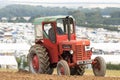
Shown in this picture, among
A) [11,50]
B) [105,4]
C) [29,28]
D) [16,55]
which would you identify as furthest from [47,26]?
[105,4]

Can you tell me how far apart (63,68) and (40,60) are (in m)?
1.25

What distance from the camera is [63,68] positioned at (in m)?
17.8

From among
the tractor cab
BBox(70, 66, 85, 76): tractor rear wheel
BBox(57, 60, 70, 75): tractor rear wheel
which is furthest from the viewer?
BBox(70, 66, 85, 76): tractor rear wheel

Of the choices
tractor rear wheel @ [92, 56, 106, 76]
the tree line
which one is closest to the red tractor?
tractor rear wheel @ [92, 56, 106, 76]

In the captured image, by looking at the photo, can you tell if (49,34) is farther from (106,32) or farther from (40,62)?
(106,32)

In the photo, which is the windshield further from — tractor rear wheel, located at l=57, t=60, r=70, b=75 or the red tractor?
tractor rear wheel, located at l=57, t=60, r=70, b=75

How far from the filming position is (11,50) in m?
36.0

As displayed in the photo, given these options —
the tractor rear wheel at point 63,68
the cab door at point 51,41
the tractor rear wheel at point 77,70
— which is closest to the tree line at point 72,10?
the tractor rear wheel at point 77,70

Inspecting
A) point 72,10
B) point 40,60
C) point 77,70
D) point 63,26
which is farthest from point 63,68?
point 72,10

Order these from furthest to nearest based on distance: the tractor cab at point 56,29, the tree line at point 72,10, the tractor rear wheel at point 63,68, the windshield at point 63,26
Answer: the tree line at point 72,10, the windshield at point 63,26, the tractor cab at point 56,29, the tractor rear wheel at point 63,68

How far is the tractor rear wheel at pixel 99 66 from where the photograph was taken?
18266 millimetres

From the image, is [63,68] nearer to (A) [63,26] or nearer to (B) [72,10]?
(A) [63,26]

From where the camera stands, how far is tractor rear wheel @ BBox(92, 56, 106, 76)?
1827cm

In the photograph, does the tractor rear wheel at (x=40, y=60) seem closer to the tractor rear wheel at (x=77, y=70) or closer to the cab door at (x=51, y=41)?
the cab door at (x=51, y=41)
